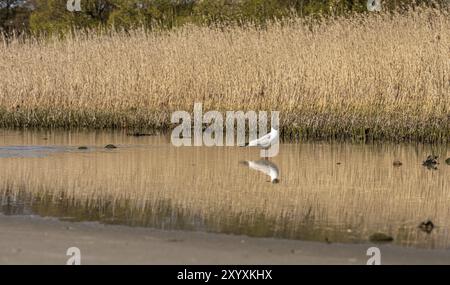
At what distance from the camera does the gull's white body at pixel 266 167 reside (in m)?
9.89

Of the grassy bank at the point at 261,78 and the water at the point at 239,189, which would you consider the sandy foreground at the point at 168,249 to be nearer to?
the water at the point at 239,189

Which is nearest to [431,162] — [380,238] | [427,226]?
[427,226]

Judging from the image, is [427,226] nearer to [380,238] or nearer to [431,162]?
[380,238]

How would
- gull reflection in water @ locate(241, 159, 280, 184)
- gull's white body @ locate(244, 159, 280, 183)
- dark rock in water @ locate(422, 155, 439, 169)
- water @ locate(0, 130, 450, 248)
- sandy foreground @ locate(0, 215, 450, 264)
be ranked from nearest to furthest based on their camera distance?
sandy foreground @ locate(0, 215, 450, 264) < water @ locate(0, 130, 450, 248) < gull reflection in water @ locate(241, 159, 280, 184) < gull's white body @ locate(244, 159, 280, 183) < dark rock in water @ locate(422, 155, 439, 169)

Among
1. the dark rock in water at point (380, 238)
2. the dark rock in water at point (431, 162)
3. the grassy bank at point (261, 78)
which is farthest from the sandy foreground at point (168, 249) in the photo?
the grassy bank at point (261, 78)

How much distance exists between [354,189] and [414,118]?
4993mm

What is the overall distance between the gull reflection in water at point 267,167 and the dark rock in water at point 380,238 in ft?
9.10

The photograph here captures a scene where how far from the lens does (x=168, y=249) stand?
6.35m

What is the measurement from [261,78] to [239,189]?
645 centimetres

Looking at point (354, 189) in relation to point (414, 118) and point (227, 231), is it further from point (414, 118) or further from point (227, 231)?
point (414, 118)

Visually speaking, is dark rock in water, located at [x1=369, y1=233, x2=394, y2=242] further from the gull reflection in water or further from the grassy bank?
the grassy bank

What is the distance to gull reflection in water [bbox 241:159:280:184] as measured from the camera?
384 inches

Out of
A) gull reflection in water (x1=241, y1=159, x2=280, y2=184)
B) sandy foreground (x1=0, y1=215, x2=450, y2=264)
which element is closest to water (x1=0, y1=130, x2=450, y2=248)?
gull reflection in water (x1=241, y1=159, x2=280, y2=184)
